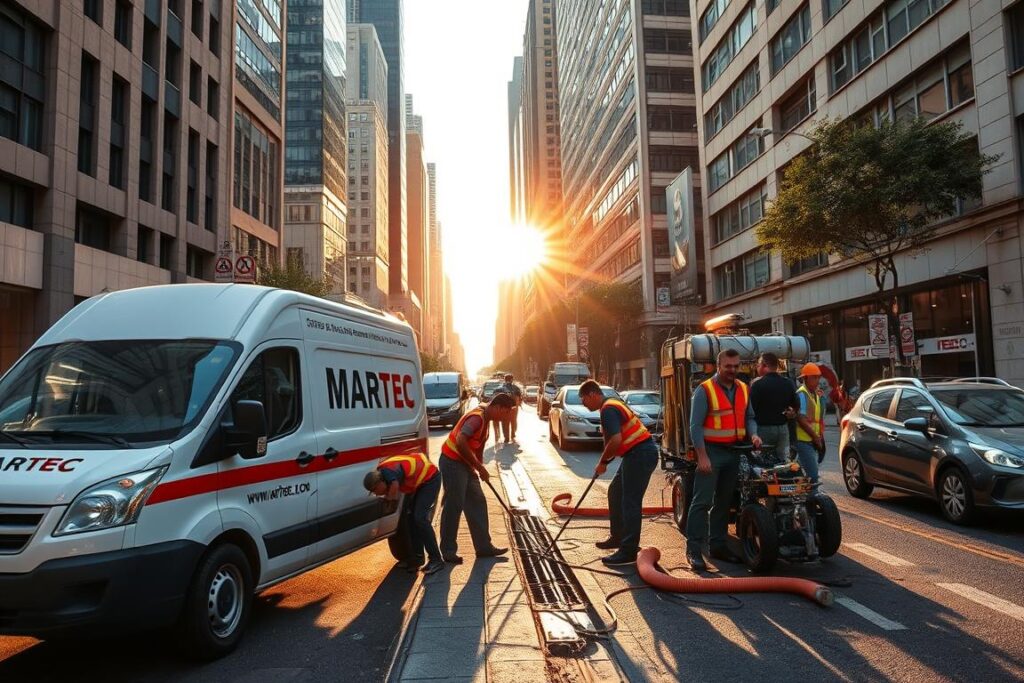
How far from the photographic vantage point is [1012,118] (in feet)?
66.2

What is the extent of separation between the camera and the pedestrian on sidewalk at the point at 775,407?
7320 mm

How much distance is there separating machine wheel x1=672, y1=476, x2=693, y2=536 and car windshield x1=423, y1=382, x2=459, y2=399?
19052 mm

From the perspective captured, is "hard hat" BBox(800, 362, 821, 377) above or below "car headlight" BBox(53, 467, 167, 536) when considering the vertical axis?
above

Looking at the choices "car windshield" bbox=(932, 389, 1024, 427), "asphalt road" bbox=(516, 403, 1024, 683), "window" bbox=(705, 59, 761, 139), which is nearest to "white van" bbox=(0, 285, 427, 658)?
"asphalt road" bbox=(516, 403, 1024, 683)

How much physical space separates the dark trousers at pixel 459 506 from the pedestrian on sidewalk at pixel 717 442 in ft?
6.25

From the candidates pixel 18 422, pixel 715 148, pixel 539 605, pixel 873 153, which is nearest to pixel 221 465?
pixel 18 422

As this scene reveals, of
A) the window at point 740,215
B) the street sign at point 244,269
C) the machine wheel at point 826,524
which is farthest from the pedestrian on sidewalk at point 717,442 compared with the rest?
the window at point 740,215

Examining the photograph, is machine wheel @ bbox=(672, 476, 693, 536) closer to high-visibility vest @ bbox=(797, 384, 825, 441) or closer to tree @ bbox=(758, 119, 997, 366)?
high-visibility vest @ bbox=(797, 384, 825, 441)

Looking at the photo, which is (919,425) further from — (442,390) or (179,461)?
(442,390)

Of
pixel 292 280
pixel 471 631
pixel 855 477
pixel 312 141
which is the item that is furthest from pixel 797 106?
pixel 312 141

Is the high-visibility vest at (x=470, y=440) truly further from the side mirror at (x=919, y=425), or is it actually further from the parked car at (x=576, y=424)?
the parked car at (x=576, y=424)

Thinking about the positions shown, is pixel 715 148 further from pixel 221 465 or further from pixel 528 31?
pixel 528 31

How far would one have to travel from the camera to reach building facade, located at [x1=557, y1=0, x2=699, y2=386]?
179 feet

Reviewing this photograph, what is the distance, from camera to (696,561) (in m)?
6.38
